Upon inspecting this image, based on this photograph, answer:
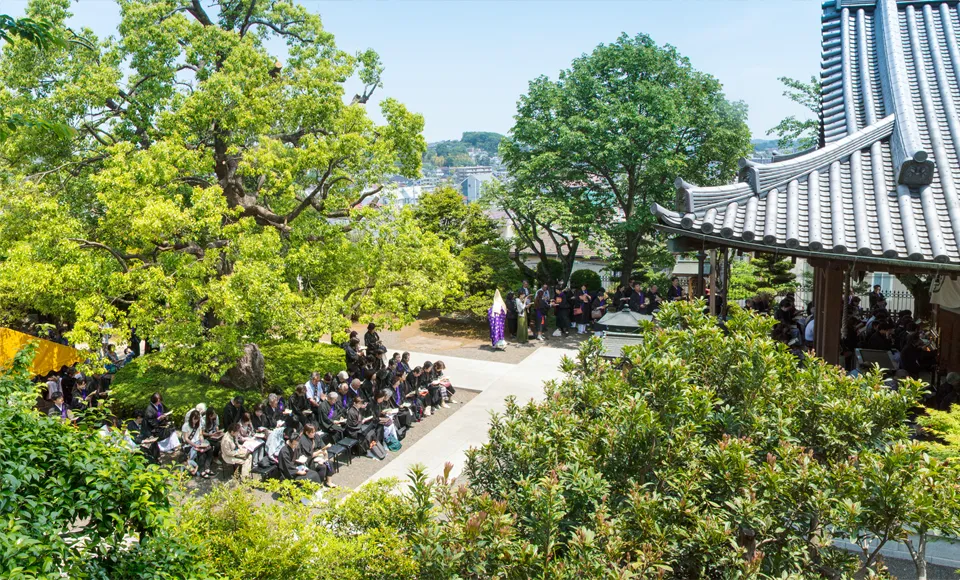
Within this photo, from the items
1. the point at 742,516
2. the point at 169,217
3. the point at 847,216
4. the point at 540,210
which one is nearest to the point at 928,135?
the point at 847,216

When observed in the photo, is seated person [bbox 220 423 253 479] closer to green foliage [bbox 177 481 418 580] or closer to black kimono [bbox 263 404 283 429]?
black kimono [bbox 263 404 283 429]

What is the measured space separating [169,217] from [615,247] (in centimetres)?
1363

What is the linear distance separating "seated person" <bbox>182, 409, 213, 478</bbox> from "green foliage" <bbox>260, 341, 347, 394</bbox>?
2657 mm

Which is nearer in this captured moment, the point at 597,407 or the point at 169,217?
the point at 597,407

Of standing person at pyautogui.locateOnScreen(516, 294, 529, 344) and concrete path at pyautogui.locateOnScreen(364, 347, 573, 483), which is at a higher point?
standing person at pyautogui.locateOnScreen(516, 294, 529, 344)

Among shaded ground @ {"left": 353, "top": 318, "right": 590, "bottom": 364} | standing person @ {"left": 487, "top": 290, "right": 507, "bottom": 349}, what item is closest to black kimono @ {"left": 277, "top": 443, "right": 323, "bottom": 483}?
shaded ground @ {"left": 353, "top": 318, "right": 590, "bottom": 364}

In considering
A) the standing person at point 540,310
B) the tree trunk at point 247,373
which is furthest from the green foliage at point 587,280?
the tree trunk at point 247,373

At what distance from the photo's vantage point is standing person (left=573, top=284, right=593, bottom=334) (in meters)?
22.5

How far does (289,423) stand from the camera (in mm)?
13086

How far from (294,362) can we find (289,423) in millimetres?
3378

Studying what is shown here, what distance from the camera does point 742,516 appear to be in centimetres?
468

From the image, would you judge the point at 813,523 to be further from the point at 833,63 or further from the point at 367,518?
the point at 833,63

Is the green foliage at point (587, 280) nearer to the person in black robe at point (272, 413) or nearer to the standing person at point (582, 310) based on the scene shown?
the standing person at point (582, 310)

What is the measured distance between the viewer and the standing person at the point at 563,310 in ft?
74.0
